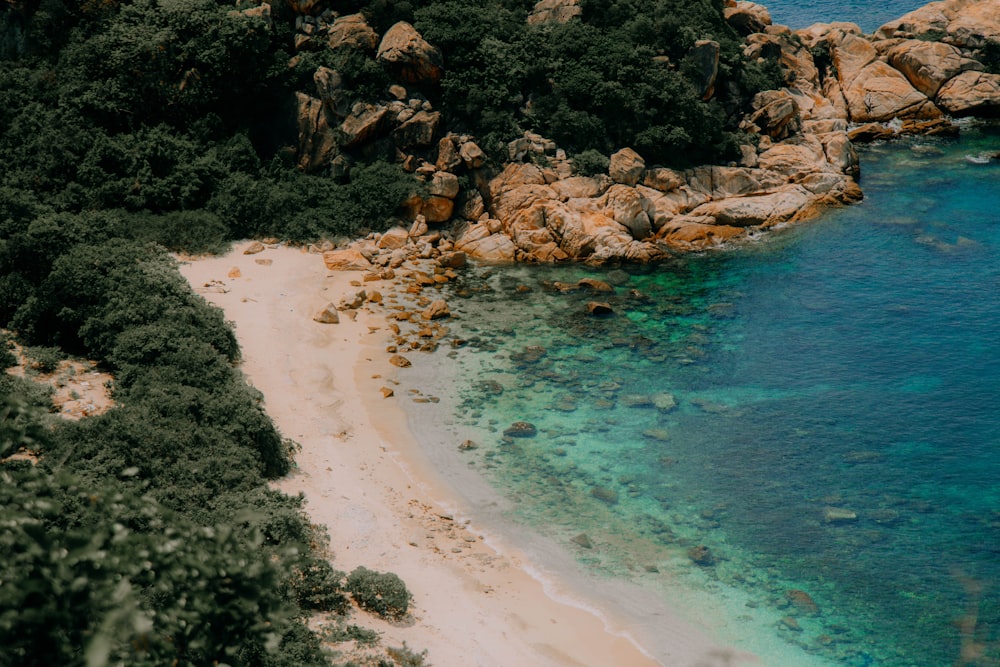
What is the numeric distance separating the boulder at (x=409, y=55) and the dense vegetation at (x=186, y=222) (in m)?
1.00

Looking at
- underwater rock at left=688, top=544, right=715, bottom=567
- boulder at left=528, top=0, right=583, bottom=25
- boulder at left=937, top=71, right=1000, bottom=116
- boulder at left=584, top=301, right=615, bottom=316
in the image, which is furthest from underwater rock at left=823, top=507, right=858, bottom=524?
boulder at left=937, top=71, right=1000, bottom=116

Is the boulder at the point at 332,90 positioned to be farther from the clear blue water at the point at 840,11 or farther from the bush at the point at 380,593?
the clear blue water at the point at 840,11

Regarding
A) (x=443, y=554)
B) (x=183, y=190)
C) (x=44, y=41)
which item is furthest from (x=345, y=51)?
(x=443, y=554)

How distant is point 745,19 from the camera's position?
60531 mm

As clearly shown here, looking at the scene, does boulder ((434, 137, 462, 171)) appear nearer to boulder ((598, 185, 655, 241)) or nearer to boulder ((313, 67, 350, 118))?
boulder ((313, 67, 350, 118))

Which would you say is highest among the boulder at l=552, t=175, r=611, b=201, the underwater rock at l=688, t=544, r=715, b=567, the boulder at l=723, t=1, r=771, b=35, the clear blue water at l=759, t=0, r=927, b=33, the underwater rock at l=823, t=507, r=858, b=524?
the boulder at l=723, t=1, r=771, b=35

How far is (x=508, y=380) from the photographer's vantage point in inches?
1339

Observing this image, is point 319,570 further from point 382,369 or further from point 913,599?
point 913,599

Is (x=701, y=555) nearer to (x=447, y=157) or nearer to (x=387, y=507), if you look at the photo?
(x=387, y=507)

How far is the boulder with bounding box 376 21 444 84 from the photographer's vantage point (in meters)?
46.1

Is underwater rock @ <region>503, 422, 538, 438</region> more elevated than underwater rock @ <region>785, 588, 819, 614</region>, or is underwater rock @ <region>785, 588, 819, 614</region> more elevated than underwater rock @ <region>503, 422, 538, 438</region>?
underwater rock @ <region>503, 422, 538, 438</region>

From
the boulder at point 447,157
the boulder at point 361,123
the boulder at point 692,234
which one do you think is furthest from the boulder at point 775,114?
the boulder at point 361,123

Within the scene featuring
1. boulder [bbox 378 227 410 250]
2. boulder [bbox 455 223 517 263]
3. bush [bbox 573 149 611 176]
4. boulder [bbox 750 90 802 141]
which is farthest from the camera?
boulder [bbox 750 90 802 141]

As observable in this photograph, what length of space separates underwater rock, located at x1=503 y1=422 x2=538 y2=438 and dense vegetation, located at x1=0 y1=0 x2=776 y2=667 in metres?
8.04
